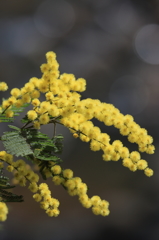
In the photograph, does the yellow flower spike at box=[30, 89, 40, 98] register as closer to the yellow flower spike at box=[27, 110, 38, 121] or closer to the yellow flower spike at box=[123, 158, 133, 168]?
the yellow flower spike at box=[27, 110, 38, 121]

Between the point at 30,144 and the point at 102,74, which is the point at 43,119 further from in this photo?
the point at 102,74

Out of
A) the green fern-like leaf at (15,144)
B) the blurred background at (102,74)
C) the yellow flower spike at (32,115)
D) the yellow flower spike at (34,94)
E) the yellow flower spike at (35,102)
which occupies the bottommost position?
the green fern-like leaf at (15,144)

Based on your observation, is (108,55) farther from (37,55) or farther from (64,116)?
(64,116)

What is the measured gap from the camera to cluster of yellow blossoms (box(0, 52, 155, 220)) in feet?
0.96

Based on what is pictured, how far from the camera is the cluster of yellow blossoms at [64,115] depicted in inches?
11.5

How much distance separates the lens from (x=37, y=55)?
204cm

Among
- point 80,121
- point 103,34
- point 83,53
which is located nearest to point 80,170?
point 83,53

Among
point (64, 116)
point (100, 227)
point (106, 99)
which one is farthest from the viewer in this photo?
point (106, 99)

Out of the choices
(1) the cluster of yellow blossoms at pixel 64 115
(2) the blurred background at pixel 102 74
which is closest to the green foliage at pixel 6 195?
(1) the cluster of yellow blossoms at pixel 64 115

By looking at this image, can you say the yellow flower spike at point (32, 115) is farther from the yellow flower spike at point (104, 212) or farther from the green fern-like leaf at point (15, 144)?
the yellow flower spike at point (104, 212)

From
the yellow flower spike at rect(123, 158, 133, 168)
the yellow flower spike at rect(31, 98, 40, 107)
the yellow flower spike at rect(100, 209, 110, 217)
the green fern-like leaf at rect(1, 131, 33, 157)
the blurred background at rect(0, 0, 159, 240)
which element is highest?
the blurred background at rect(0, 0, 159, 240)

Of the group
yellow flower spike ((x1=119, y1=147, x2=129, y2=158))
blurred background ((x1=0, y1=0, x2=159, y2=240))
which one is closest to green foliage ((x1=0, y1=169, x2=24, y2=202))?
yellow flower spike ((x1=119, y1=147, x2=129, y2=158))

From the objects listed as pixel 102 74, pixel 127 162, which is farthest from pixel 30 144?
pixel 102 74

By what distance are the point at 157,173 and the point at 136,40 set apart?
1.03m
